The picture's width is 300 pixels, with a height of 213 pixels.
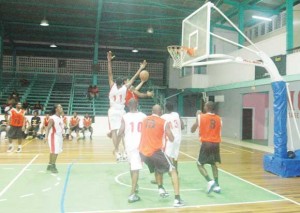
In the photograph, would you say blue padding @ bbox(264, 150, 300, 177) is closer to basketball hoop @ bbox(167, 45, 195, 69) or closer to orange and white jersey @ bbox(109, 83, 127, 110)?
basketball hoop @ bbox(167, 45, 195, 69)

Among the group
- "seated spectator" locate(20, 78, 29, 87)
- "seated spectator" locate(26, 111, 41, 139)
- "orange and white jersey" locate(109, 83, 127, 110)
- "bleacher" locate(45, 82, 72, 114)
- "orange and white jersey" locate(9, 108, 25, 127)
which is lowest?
"seated spectator" locate(26, 111, 41, 139)

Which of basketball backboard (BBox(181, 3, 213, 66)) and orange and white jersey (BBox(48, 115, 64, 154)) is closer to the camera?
orange and white jersey (BBox(48, 115, 64, 154))

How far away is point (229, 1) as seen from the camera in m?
15.8

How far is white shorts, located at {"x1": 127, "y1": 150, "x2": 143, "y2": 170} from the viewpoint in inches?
199

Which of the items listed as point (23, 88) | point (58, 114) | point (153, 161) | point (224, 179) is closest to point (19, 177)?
point (58, 114)

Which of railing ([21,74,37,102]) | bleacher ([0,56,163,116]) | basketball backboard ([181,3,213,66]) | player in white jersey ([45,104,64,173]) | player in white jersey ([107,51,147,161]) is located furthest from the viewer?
bleacher ([0,56,163,116])

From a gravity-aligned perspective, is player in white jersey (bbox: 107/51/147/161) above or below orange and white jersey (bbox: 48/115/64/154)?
above

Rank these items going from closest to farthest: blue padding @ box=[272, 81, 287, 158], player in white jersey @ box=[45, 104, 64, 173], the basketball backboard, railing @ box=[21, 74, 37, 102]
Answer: player in white jersey @ box=[45, 104, 64, 173], the basketball backboard, blue padding @ box=[272, 81, 287, 158], railing @ box=[21, 74, 37, 102]

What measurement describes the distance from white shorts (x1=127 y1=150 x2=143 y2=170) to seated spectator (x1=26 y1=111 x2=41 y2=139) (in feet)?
36.5

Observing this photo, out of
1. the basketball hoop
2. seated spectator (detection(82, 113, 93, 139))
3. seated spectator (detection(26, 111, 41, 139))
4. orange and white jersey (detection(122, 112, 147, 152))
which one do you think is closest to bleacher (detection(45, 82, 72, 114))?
seated spectator (detection(26, 111, 41, 139))

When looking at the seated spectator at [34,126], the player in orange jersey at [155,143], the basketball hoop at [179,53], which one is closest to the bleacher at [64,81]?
the seated spectator at [34,126]

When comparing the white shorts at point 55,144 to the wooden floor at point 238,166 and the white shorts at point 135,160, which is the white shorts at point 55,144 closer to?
the wooden floor at point 238,166

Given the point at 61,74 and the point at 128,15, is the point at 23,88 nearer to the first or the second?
the point at 61,74

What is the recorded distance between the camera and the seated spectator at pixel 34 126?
49.5 ft
